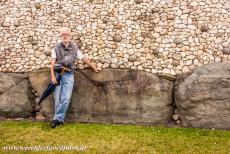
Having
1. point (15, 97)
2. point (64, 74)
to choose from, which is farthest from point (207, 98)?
point (15, 97)

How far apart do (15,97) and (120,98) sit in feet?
10.1

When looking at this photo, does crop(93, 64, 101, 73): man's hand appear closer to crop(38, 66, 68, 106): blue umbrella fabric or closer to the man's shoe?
crop(38, 66, 68, 106): blue umbrella fabric

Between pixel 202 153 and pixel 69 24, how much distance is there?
5.84 metres

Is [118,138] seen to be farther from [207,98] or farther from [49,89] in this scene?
[207,98]

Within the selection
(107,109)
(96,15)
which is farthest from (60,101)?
(96,15)

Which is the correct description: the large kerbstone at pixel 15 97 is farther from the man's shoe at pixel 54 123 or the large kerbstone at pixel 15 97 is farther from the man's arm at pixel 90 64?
the man's arm at pixel 90 64

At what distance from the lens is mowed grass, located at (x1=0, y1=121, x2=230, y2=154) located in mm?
9414

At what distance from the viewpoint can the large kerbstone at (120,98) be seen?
37.3 feet

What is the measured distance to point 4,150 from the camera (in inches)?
369

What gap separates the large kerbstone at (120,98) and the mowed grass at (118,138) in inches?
18.4

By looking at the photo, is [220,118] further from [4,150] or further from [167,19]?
[4,150]

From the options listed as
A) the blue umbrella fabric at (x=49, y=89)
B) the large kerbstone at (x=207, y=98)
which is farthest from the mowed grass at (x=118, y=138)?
the blue umbrella fabric at (x=49, y=89)

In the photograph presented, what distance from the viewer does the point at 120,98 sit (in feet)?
37.9

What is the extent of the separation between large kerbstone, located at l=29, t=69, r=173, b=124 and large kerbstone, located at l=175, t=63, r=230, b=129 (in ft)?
1.64
